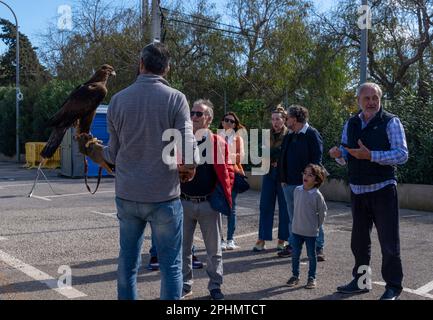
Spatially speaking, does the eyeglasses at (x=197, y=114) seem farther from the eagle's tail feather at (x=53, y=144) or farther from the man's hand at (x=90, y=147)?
the eagle's tail feather at (x=53, y=144)

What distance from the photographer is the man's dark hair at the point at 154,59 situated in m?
3.62

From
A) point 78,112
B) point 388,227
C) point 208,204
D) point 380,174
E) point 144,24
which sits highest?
point 144,24

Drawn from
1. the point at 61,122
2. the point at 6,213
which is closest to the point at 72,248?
the point at 6,213

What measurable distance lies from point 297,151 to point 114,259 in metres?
2.59

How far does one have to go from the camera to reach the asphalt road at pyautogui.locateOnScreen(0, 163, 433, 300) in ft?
17.0

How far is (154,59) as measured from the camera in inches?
143

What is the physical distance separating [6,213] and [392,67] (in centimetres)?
1359

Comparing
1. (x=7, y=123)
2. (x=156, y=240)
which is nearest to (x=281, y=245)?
(x=156, y=240)

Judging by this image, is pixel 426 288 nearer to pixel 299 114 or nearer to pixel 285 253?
pixel 285 253

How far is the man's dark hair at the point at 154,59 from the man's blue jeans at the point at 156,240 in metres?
0.91

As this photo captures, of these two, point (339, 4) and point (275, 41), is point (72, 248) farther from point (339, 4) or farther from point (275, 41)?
point (275, 41)

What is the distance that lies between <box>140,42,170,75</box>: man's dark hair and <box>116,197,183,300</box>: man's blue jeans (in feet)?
3.00

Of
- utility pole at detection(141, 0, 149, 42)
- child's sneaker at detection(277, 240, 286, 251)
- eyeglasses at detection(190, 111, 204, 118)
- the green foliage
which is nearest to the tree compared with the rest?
the green foliage

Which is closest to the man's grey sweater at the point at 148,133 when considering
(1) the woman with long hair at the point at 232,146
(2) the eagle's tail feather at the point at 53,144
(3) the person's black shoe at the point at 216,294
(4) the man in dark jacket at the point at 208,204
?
(2) the eagle's tail feather at the point at 53,144
